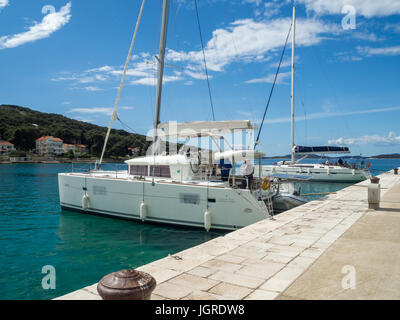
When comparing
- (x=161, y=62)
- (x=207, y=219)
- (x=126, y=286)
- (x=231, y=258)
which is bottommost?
(x=207, y=219)

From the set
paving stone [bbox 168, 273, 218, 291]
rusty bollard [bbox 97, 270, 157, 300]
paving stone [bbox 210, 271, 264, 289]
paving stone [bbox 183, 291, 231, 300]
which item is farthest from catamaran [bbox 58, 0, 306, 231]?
rusty bollard [bbox 97, 270, 157, 300]

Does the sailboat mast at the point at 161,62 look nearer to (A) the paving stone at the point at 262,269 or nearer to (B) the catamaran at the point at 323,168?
(A) the paving stone at the point at 262,269

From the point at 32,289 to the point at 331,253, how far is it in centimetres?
619

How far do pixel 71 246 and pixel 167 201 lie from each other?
3533mm

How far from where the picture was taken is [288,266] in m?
5.02

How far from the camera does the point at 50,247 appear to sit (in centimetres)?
970

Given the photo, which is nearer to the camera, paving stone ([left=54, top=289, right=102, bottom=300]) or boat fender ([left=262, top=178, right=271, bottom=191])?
paving stone ([left=54, top=289, right=102, bottom=300])

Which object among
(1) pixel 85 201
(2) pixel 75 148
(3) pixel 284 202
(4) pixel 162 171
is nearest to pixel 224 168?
(4) pixel 162 171

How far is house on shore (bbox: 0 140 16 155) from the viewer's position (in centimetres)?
9291

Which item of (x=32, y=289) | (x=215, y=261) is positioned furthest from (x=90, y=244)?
(x=215, y=261)

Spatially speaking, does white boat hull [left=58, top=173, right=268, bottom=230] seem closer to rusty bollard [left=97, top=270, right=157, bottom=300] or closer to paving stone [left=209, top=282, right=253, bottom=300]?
paving stone [left=209, top=282, right=253, bottom=300]

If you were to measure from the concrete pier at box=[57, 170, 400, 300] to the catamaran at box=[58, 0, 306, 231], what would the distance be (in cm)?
214

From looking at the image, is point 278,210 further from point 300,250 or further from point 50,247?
point 50,247

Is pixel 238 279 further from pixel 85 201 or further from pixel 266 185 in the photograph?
pixel 85 201
